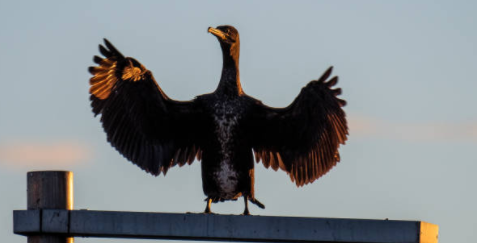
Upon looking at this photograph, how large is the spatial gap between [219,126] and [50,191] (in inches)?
108

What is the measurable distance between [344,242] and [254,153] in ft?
11.4

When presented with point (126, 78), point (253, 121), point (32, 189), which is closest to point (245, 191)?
point (253, 121)

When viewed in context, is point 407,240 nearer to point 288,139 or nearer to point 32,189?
point 32,189

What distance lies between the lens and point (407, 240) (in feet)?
21.2

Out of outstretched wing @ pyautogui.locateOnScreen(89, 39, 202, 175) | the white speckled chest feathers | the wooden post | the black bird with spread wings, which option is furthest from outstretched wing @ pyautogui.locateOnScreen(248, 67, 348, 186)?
the wooden post

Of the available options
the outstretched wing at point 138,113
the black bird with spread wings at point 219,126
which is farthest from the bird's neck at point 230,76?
the outstretched wing at point 138,113

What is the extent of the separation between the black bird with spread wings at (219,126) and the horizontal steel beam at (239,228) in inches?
104

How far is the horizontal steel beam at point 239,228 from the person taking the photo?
6504mm

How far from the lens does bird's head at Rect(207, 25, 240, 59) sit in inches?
390

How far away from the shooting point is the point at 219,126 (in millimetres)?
9383

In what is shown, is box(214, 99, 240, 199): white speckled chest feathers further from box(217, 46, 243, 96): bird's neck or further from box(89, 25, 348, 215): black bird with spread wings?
box(217, 46, 243, 96): bird's neck

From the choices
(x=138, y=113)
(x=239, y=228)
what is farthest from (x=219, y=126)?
(x=239, y=228)

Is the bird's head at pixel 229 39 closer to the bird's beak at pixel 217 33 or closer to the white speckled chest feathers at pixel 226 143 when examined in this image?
the bird's beak at pixel 217 33

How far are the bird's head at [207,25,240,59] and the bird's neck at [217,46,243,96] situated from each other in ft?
0.06
